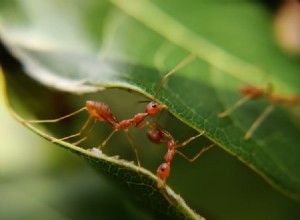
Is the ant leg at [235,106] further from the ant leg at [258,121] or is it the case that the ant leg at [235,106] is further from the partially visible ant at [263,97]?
the ant leg at [258,121]

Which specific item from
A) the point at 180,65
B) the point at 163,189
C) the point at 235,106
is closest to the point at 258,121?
the point at 235,106

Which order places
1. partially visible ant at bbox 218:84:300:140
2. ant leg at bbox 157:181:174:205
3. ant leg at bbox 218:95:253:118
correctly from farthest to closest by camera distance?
partially visible ant at bbox 218:84:300:140 → ant leg at bbox 218:95:253:118 → ant leg at bbox 157:181:174:205

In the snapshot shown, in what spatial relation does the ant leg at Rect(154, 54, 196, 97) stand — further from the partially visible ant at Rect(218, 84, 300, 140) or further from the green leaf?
the partially visible ant at Rect(218, 84, 300, 140)

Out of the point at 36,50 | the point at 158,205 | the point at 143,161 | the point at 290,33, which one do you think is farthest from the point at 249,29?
the point at 158,205

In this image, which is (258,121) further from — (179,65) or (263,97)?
(179,65)

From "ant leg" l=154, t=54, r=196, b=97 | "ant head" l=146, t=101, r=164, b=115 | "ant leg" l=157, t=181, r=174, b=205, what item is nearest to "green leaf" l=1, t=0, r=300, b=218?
"ant leg" l=154, t=54, r=196, b=97

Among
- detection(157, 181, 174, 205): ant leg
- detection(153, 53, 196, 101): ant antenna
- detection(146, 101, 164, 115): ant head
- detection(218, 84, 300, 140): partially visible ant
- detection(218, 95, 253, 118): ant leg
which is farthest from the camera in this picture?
detection(218, 84, 300, 140): partially visible ant
